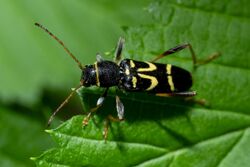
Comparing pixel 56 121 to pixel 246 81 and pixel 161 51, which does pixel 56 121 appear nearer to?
pixel 161 51

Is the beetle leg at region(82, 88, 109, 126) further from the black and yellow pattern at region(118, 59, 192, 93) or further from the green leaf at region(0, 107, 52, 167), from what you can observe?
the green leaf at region(0, 107, 52, 167)

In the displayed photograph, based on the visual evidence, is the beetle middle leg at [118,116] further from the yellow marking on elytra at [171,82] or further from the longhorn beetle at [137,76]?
the yellow marking on elytra at [171,82]

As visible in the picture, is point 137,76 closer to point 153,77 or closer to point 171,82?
point 153,77

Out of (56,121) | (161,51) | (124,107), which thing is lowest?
(56,121)

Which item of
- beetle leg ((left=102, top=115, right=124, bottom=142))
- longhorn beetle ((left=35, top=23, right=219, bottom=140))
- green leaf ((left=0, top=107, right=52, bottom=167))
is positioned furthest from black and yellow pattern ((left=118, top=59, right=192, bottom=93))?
green leaf ((left=0, top=107, right=52, bottom=167))

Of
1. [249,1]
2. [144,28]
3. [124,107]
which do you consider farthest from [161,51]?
[249,1]

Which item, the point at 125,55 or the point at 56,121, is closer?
the point at 125,55
